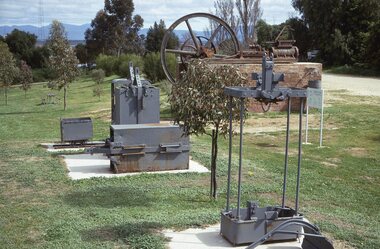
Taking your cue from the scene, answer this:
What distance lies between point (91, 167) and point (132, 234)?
440cm

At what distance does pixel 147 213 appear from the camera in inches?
269

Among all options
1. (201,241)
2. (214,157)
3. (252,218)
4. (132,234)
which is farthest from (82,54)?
(252,218)

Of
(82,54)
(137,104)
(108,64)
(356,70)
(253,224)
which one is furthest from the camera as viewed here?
(82,54)

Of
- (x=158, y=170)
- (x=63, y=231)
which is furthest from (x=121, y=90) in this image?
(x=63, y=231)

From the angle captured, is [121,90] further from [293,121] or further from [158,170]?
[293,121]

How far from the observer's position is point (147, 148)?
9.45 m

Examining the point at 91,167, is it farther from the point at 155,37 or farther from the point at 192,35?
the point at 155,37

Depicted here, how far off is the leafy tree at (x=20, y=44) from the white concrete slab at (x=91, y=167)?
174ft

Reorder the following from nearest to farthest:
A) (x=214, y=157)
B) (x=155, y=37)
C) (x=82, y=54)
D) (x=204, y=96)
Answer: (x=204, y=96) < (x=214, y=157) < (x=155, y=37) < (x=82, y=54)

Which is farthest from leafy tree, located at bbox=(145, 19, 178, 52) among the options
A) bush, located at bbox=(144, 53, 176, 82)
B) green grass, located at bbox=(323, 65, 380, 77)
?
bush, located at bbox=(144, 53, 176, 82)

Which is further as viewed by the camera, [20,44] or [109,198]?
[20,44]

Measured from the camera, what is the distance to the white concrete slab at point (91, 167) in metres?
9.40

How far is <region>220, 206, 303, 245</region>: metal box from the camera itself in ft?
18.1

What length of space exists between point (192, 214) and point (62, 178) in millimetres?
3295
